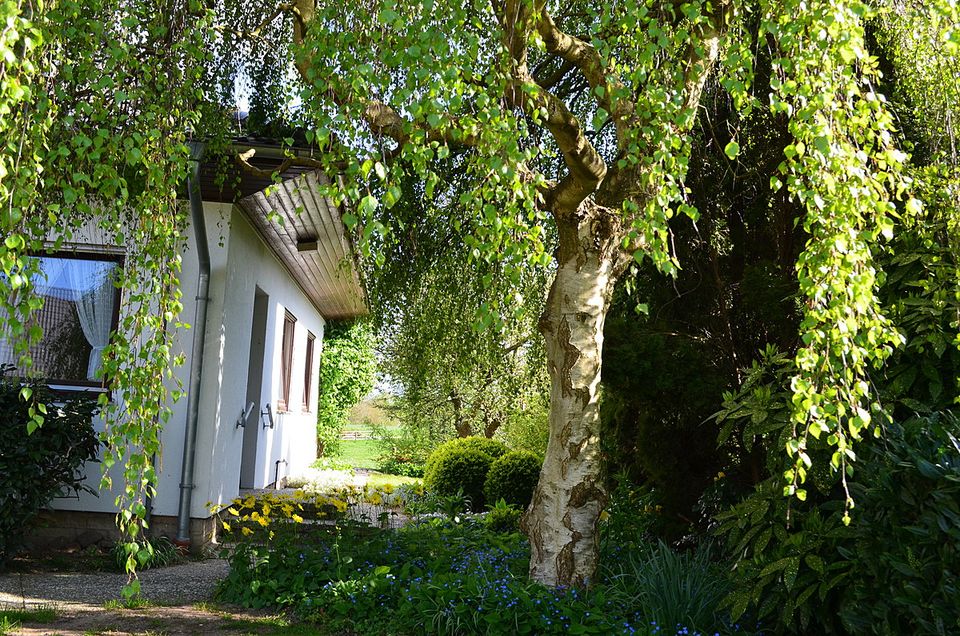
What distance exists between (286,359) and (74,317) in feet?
13.7

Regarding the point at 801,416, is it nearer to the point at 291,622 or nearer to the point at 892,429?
the point at 892,429

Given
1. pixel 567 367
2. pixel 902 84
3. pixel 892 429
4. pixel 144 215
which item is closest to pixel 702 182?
pixel 902 84

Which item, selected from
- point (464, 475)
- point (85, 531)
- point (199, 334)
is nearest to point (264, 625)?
point (85, 531)

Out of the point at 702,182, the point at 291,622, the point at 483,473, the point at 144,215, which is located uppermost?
the point at 702,182

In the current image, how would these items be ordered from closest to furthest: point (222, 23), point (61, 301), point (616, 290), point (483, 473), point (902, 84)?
1. point (902, 84)
2. point (222, 23)
3. point (616, 290)
4. point (61, 301)
5. point (483, 473)

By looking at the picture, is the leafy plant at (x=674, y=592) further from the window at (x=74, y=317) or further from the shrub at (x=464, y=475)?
the shrub at (x=464, y=475)

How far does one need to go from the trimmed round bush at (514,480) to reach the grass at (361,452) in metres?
Answer: 7.71

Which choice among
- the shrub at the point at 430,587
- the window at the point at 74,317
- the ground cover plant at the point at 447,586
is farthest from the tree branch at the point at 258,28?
the shrub at the point at 430,587

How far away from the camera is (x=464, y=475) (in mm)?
10234

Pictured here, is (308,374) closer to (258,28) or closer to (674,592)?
(258,28)

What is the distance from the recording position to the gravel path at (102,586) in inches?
190

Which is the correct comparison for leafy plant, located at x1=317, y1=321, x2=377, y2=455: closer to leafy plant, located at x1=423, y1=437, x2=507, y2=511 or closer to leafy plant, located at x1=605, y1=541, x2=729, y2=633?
leafy plant, located at x1=423, y1=437, x2=507, y2=511

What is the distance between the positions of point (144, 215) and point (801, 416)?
252 cm

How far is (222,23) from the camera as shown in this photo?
5.36 metres
